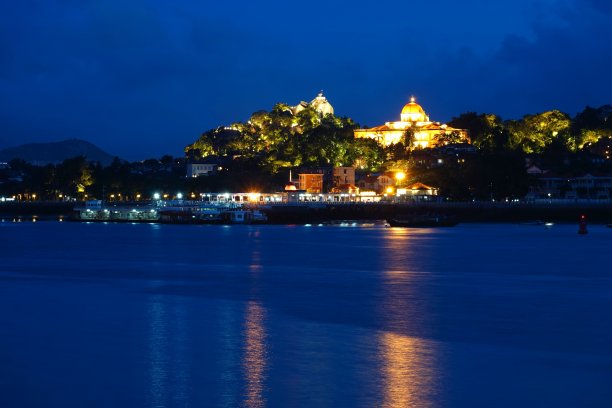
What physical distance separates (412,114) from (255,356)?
417 feet

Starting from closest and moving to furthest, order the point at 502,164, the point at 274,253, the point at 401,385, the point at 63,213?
1. the point at 401,385
2. the point at 274,253
3. the point at 502,164
4. the point at 63,213

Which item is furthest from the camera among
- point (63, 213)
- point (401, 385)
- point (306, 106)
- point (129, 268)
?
point (306, 106)

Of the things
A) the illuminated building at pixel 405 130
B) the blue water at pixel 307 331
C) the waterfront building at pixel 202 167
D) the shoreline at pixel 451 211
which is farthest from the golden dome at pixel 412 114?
the blue water at pixel 307 331

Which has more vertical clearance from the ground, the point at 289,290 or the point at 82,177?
the point at 82,177

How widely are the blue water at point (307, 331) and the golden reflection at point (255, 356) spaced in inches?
2.1

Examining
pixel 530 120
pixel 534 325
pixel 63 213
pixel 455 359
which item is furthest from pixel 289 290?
pixel 530 120

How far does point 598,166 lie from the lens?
378 ft

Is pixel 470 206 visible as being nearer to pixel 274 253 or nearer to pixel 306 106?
pixel 274 253

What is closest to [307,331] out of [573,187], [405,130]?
[573,187]

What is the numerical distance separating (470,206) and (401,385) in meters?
71.5

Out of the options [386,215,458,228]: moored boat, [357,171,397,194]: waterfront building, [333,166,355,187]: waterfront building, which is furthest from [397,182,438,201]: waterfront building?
[386,215,458,228]: moored boat

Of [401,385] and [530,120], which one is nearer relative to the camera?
[401,385]

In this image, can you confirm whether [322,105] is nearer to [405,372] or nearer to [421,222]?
[421,222]

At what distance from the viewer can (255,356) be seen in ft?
64.5
